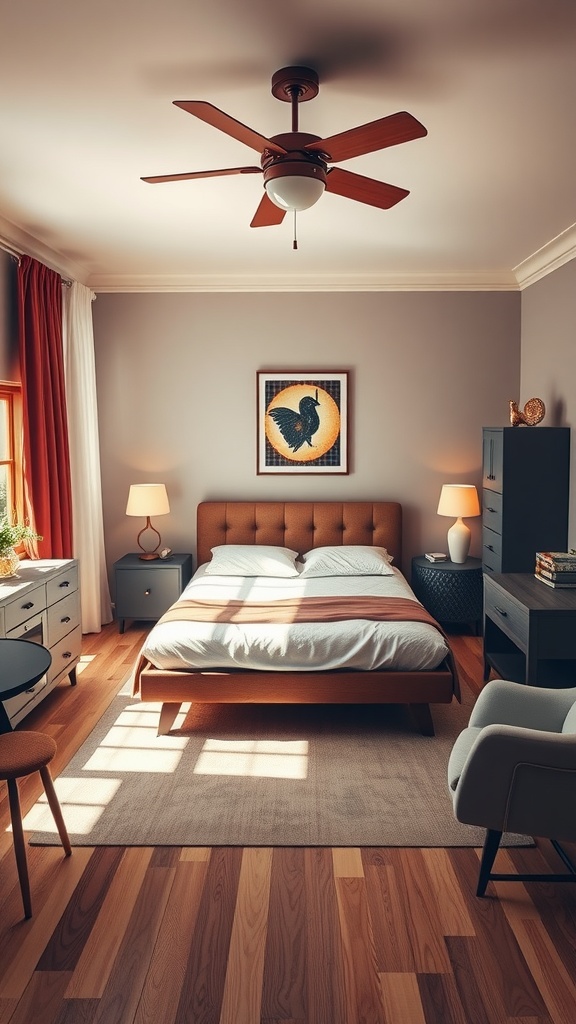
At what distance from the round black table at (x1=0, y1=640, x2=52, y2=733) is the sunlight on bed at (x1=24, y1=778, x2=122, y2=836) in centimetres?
38

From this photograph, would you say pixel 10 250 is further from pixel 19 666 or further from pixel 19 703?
pixel 19 666

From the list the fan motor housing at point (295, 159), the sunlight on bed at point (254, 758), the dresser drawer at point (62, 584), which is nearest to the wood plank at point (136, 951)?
the sunlight on bed at point (254, 758)

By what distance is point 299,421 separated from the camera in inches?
212

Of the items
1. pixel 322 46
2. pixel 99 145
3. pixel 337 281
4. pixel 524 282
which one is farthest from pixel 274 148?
pixel 524 282

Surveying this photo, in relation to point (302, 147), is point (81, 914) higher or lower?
lower

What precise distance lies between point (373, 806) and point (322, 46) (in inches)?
102

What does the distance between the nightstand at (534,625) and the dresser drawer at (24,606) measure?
2.26 metres

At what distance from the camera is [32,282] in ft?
14.0

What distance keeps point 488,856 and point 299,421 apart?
11.9 ft

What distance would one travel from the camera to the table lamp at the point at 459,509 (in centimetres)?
505

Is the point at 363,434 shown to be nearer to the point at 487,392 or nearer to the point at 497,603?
the point at 487,392

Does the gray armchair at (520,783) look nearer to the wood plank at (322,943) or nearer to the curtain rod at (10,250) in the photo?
the wood plank at (322,943)

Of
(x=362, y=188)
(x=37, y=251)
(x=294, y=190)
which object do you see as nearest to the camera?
(x=294, y=190)

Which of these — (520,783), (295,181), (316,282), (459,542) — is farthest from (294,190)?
(459,542)
